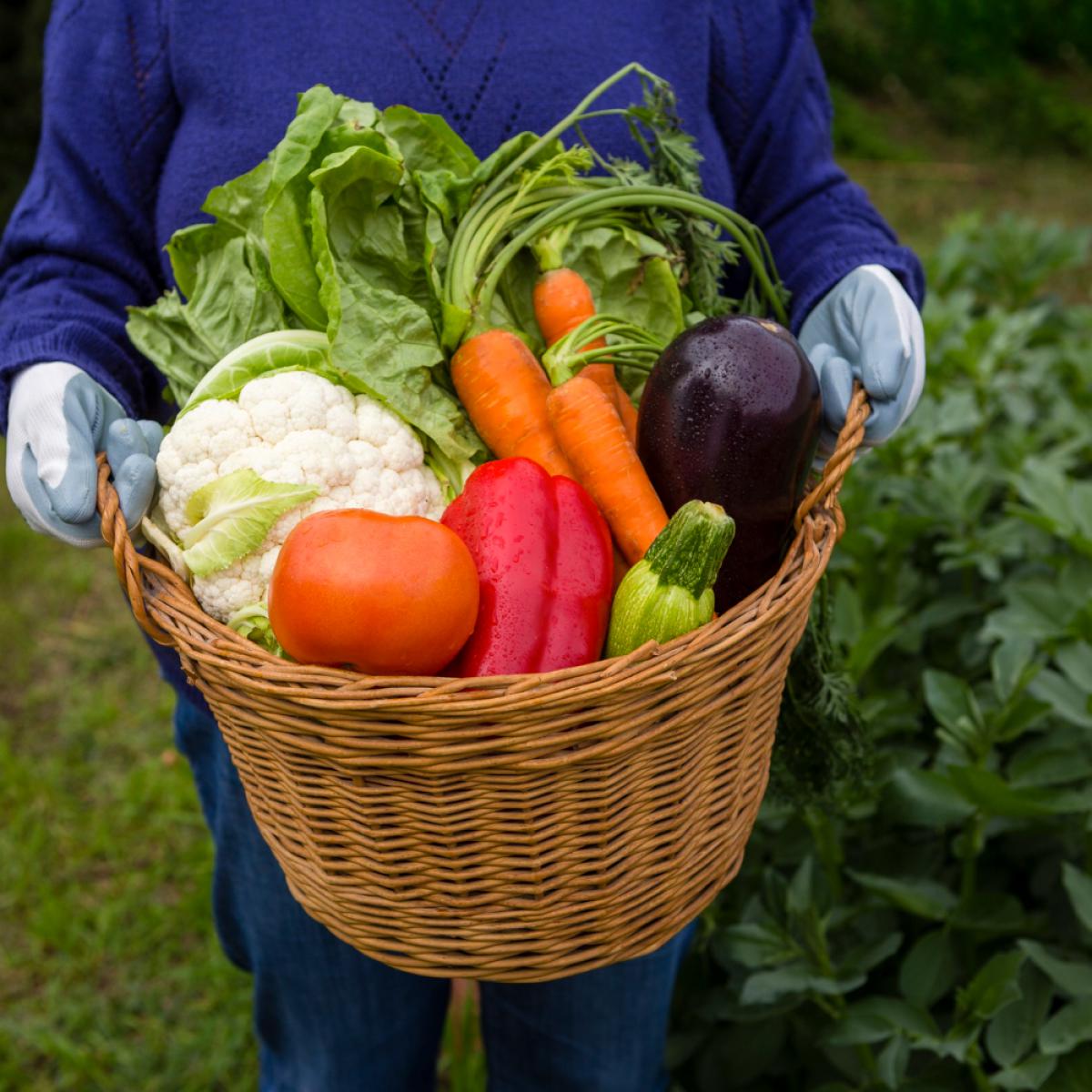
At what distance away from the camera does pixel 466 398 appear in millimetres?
1433

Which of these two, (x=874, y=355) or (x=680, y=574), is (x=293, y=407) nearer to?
(x=680, y=574)

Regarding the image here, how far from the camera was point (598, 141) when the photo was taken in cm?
157

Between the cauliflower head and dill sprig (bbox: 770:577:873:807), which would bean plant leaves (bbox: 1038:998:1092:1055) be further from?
the cauliflower head

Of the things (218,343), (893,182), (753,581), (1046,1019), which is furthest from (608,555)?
(893,182)

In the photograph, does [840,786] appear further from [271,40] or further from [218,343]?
[271,40]

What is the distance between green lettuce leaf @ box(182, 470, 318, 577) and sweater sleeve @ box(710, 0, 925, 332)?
796 millimetres

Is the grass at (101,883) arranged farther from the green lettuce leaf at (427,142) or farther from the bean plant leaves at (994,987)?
the green lettuce leaf at (427,142)

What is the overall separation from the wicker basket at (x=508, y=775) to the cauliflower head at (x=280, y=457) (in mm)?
91

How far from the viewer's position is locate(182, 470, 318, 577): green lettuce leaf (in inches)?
49.9

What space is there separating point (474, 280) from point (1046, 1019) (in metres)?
1.38

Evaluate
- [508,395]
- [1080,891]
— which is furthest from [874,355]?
[1080,891]

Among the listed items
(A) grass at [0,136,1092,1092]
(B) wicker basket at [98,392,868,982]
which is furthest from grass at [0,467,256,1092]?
(B) wicker basket at [98,392,868,982]

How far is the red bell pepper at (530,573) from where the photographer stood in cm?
120

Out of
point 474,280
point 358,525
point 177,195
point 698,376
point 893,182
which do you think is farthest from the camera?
point 893,182
